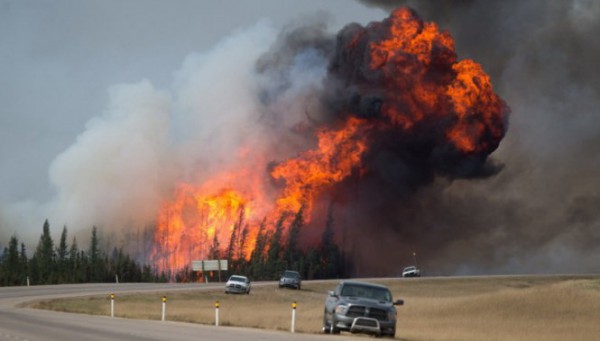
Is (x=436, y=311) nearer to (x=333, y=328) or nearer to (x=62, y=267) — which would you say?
(x=333, y=328)

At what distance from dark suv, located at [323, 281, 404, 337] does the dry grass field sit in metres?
2.76

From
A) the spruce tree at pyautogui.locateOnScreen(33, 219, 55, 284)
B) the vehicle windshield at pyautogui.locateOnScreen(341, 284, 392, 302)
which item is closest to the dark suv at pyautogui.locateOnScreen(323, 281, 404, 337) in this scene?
the vehicle windshield at pyautogui.locateOnScreen(341, 284, 392, 302)

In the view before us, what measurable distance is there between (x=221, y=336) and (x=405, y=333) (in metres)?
12.4

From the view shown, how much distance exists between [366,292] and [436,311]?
2383cm

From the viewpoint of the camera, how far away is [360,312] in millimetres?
34000

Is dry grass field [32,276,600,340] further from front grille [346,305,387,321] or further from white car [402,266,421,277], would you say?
white car [402,266,421,277]

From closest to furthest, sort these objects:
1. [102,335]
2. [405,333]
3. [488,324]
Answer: [102,335] → [405,333] → [488,324]

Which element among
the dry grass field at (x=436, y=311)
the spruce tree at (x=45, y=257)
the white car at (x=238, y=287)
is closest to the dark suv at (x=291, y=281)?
the dry grass field at (x=436, y=311)

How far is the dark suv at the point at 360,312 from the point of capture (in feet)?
111

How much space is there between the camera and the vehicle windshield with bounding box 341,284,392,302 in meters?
35.4

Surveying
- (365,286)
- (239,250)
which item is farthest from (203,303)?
(239,250)

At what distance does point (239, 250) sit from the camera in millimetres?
148625

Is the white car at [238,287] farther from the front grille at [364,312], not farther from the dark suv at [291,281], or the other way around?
the front grille at [364,312]

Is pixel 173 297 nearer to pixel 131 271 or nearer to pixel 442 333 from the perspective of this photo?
pixel 442 333
